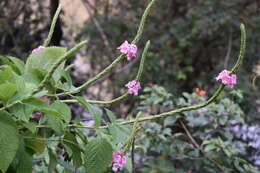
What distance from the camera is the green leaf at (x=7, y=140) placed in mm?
768

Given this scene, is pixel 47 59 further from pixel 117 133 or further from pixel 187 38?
pixel 187 38

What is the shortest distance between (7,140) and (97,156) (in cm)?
21

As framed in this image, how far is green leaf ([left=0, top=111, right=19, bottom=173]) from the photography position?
2.52 ft

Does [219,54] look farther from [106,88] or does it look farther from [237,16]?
[106,88]

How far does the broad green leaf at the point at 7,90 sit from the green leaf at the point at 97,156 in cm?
23

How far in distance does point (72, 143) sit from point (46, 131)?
0.07 m

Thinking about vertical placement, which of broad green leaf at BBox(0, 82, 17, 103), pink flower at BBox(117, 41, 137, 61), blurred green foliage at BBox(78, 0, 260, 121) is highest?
blurred green foliage at BBox(78, 0, 260, 121)

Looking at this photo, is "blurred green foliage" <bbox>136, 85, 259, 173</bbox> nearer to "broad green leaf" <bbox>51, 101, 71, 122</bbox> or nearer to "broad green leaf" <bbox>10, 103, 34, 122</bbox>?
"broad green leaf" <bbox>51, 101, 71, 122</bbox>

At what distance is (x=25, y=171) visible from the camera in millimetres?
860

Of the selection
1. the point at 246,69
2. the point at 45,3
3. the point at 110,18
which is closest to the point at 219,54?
the point at 246,69

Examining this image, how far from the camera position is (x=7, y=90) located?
2.43ft

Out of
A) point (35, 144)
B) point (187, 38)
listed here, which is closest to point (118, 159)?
point (35, 144)

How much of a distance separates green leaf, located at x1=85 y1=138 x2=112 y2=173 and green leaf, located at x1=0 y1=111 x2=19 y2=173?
18cm

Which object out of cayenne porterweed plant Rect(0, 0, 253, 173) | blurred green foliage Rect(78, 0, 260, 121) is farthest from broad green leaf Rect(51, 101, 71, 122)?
blurred green foliage Rect(78, 0, 260, 121)
